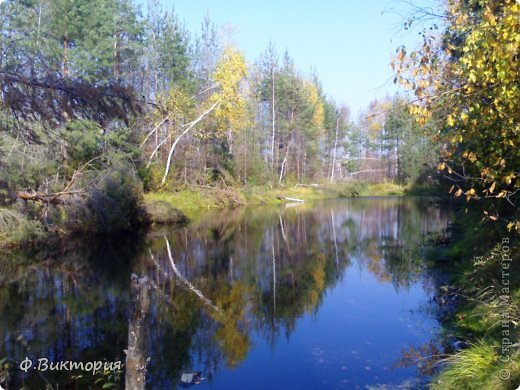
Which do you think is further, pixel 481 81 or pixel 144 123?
pixel 144 123

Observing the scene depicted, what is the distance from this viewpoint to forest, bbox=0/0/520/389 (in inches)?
171

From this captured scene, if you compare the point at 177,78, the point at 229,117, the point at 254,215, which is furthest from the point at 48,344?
the point at 177,78

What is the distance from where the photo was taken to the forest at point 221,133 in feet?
14.3

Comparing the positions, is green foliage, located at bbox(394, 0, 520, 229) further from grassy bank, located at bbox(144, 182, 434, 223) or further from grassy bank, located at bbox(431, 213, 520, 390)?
grassy bank, located at bbox(144, 182, 434, 223)

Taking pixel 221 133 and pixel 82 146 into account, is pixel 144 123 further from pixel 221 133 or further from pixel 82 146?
pixel 82 146

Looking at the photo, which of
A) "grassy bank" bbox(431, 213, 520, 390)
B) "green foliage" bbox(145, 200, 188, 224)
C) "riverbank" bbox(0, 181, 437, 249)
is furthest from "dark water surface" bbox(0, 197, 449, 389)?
"green foliage" bbox(145, 200, 188, 224)

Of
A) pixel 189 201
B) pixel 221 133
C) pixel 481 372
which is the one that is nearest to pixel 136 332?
pixel 481 372

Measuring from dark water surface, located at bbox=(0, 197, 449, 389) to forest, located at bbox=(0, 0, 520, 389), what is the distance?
1.36 metres

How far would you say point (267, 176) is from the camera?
38469 millimetres

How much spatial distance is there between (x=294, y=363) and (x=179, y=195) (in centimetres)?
2217

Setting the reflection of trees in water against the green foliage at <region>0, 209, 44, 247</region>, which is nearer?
the reflection of trees in water

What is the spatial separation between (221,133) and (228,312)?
22.8 meters

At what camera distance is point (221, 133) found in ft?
100

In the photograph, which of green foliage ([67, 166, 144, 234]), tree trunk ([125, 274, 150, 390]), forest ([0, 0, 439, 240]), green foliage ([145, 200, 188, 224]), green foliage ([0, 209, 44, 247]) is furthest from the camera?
green foliage ([145, 200, 188, 224])
